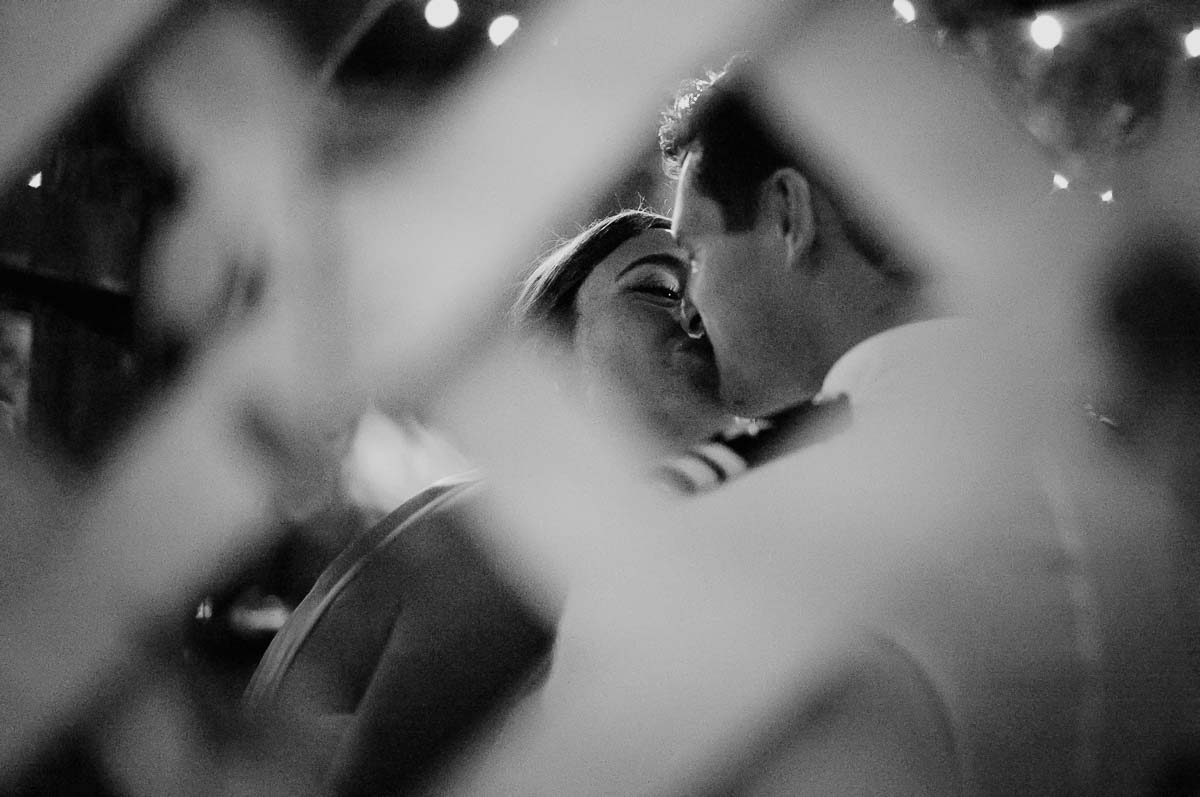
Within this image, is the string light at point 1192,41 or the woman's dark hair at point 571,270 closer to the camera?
the woman's dark hair at point 571,270

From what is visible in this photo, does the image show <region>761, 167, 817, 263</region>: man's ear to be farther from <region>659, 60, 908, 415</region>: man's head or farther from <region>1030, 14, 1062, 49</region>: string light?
<region>1030, 14, 1062, 49</region>: string light

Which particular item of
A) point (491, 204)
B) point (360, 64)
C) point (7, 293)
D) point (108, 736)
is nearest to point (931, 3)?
point (491, 204)

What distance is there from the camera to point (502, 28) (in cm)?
254

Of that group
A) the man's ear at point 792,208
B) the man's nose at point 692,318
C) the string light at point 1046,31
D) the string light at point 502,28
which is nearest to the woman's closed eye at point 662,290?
the man's nose at point 692,318

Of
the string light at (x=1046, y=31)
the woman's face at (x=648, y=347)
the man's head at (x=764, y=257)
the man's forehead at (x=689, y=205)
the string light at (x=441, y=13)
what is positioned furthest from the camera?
the string light at (x=1046, y=31)

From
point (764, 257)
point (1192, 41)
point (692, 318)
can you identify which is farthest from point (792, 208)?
point (1192, 41)

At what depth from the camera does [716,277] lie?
46.3 inches

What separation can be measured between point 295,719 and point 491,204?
4.66 feet

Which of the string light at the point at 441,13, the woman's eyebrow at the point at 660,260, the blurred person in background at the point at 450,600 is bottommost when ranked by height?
the blurred person in background at the point at 450,600

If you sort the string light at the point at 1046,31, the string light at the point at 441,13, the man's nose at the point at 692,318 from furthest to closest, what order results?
the string light at the point at 1046,31, the string light at the point at 441,13, the man's nose at the point at 692,318

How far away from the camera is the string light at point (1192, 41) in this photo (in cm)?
305

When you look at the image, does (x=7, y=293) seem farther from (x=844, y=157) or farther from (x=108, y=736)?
(x=844, y=157)

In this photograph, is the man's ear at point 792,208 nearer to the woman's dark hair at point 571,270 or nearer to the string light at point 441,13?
the woman's dark hair at point 571,270

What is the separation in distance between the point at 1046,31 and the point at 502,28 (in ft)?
4.77
